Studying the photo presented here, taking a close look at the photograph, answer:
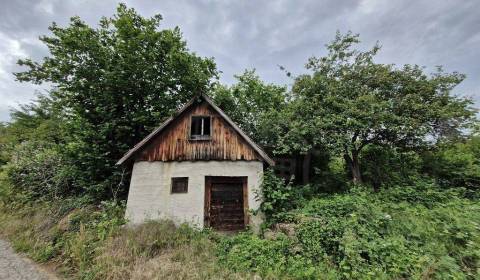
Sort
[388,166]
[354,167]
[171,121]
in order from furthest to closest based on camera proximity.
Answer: [388,166]
[354,167]
[171,121]

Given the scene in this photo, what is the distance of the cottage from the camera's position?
889 centimetres

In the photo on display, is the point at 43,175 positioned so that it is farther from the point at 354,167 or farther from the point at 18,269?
the point at 354,167

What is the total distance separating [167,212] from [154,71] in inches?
345

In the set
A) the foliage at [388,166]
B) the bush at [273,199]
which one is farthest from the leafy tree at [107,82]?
the foliage at [388,166]

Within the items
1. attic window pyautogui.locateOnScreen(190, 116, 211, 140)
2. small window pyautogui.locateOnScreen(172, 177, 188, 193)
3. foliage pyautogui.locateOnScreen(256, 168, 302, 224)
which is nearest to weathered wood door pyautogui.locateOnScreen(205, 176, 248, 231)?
foliage pyautogui.locateOnScreen(256, 168, 302, 224)

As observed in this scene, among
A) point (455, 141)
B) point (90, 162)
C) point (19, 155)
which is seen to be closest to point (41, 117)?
point (19, 155)

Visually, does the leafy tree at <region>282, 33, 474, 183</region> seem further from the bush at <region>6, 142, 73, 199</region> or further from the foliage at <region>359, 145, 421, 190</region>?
the bush at <region>6, 142, 73, 199</region>

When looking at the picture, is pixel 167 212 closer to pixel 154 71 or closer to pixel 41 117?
pixel 154 71

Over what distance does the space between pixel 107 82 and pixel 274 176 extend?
1062 centimetres

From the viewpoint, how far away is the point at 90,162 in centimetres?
1026

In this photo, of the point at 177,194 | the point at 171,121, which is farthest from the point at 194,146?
the point at 177,194

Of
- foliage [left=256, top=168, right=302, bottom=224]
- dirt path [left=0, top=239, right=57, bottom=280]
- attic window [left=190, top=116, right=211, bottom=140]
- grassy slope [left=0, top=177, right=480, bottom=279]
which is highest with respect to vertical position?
attic window [left=190, top=116, right=211, bottom=140]

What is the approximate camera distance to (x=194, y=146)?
9594 millimetres

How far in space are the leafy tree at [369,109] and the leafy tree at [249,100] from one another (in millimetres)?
3467
